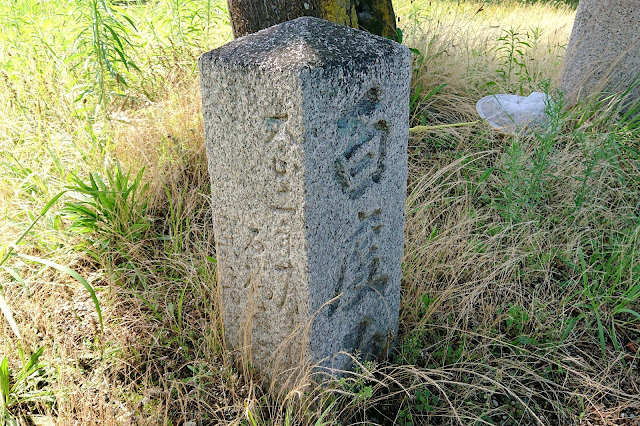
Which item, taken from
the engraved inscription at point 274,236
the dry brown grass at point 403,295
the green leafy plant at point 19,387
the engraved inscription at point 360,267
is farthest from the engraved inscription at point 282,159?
the green leafy plant at point 19,387

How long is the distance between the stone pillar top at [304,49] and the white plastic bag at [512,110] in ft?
5.55

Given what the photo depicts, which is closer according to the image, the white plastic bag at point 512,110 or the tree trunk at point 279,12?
the tree trunk at point 279,12

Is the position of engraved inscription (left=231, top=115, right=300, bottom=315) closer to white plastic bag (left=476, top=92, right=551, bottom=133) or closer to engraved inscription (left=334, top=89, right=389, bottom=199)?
engraved inscription (left=334, top=89, right=389, bottom=199)

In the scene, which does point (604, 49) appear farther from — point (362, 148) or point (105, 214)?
point (105, 214)

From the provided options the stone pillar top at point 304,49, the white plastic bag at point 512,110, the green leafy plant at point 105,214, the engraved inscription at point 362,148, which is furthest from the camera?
the white plastic bag at point 512,110

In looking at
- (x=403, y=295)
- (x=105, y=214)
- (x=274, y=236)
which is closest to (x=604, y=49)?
(x=403, y=295)

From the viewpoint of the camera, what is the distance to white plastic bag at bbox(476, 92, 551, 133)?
304 centimetres

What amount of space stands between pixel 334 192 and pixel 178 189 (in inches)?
52.9

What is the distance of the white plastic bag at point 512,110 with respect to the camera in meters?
3.04

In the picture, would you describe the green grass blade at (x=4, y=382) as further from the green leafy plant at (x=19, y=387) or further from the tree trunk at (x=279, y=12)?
the tree trunk at (x=279, y=12)

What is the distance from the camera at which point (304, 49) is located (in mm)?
1411

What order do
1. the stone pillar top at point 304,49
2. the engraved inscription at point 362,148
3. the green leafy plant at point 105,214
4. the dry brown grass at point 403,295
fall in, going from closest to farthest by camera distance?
the stone pillar top at point 304,49
the engraved inscription at point 362,148
the dry brown grass at point 403,295
the green leafy plant at point 105,214

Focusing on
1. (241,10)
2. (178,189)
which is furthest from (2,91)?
(241,10)

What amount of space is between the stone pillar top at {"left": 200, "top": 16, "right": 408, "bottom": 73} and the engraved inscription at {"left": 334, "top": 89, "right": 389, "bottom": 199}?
4.9 inches
